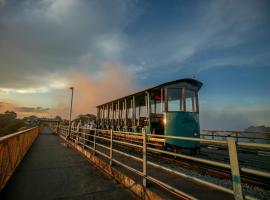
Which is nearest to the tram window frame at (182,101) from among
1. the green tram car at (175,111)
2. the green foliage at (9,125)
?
the green tram car at (175,111)

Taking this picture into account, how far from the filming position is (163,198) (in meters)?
3.14

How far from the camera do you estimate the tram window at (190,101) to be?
8094 mm

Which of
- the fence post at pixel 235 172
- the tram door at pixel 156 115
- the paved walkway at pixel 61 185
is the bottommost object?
the paved walkway at pixel 61 185

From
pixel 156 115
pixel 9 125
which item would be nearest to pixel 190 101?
pixel 156 115

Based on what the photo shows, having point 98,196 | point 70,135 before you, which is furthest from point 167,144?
point 70,135

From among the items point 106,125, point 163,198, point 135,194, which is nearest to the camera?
point 163,198

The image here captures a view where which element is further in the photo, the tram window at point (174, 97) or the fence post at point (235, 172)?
the tram window at point (174, 97)

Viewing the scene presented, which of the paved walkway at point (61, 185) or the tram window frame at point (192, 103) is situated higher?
the tram window frame at point (192, 103)

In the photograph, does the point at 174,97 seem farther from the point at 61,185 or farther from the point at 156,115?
the point at 61,185

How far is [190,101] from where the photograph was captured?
827 centimetres

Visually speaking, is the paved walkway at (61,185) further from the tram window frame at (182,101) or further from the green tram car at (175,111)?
the tram window frame at (182,101)

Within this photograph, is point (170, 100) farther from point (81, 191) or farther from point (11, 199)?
point (11, 199)

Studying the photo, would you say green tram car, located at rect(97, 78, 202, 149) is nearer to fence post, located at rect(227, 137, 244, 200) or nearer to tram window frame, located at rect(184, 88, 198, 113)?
tram window frame, located at rect(184, 88, 198, 113)

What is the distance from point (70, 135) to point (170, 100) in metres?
10.3
